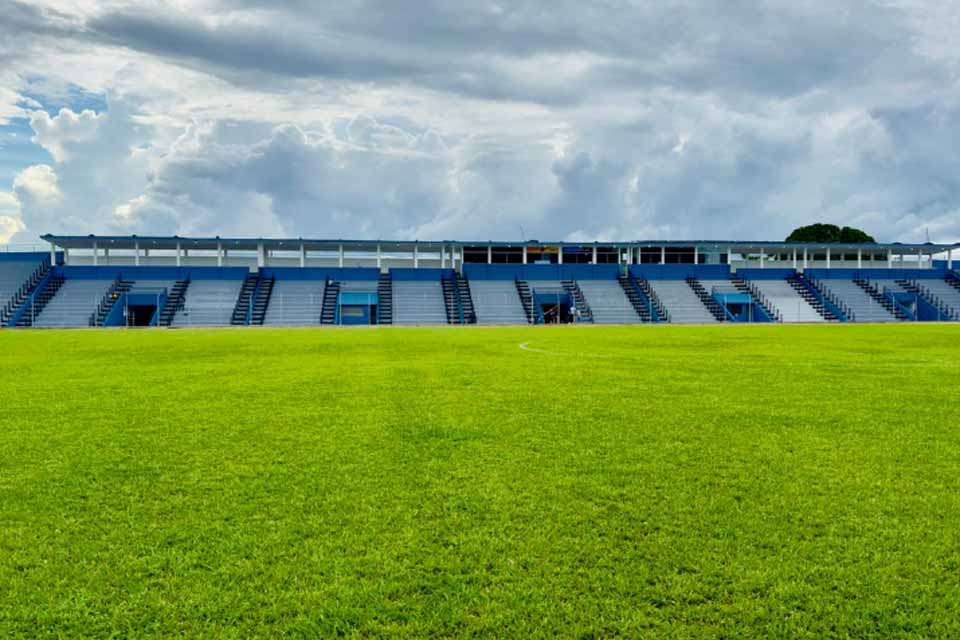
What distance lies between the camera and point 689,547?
439cm

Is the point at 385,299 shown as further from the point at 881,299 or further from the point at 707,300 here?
the point at 881,299

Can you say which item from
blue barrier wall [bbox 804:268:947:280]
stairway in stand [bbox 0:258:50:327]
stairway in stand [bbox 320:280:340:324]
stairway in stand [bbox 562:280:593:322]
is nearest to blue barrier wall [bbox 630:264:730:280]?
stairway in stand [bbox 562:280:593:322]

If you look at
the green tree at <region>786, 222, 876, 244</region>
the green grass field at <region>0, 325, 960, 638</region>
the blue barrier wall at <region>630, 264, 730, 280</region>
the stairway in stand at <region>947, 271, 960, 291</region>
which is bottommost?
the green grass field at <region>0, 325, 960, 638</region>

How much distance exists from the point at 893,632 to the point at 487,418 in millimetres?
5708

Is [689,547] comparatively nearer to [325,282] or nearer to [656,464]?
[656,464]

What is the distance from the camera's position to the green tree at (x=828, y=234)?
100562 millimetres

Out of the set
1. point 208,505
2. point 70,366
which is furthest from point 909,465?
point 70,366

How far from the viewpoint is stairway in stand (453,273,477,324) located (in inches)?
2221

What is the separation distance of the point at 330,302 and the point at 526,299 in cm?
1691

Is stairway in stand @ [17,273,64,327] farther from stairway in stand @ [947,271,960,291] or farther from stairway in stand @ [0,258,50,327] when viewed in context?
stairway in stand @ [947,271,960,291]

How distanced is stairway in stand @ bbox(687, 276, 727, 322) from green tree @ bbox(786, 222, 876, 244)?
45087 mm

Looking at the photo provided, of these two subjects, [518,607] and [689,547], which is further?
[689,547]

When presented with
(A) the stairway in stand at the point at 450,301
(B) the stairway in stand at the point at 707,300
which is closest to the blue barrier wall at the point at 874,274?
(B) the stairway in stand at the point at 707,300

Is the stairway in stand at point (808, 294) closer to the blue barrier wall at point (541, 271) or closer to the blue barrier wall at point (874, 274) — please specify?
the blue barrier wall at point (874, 274)
